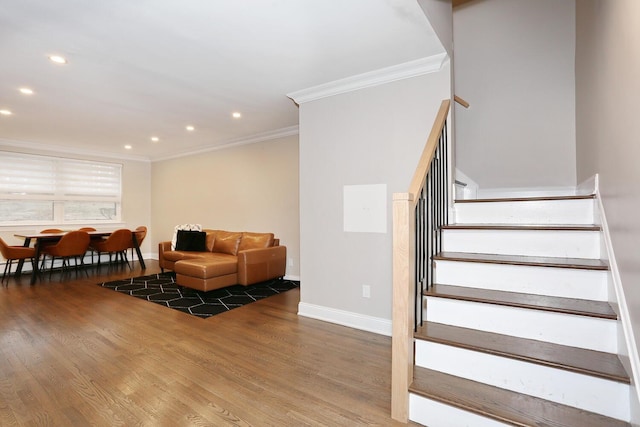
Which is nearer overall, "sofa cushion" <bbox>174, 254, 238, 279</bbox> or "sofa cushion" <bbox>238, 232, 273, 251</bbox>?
"sofa cushion" <bbox>174, 254, 238, 279</bbox>

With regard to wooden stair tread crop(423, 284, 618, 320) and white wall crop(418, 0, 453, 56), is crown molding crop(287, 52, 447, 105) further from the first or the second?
wooden stair tread crop(423, 284, 618, 320)

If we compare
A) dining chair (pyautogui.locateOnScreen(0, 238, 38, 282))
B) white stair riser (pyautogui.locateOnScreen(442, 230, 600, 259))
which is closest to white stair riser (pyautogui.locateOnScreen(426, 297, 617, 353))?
white stair riser (pyautogui.locateOnScreen(442, 230, 600, 259))

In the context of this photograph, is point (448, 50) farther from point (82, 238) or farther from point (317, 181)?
point (82, 238)

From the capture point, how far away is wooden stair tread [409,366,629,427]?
1.41m

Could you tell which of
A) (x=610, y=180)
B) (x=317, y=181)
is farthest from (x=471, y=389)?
(x=317, y=181)

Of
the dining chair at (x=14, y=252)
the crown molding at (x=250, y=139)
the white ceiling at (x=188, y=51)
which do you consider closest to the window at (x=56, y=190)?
the dining chair at (x=14, y=252)

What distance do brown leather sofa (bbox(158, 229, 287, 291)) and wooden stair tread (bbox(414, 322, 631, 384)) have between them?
3.18 metres

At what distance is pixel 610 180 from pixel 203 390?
2917 mm

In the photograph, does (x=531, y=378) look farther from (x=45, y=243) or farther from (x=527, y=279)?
(x=45, y=243)

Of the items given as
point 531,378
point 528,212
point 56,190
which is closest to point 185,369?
point 531,378

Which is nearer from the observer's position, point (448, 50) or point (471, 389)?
point (471, 389)

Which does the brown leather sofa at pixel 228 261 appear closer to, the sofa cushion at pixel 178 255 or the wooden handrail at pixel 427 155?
the sofa cushion at pixel 178 255

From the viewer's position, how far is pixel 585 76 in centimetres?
278

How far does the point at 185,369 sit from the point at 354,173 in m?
2.27
